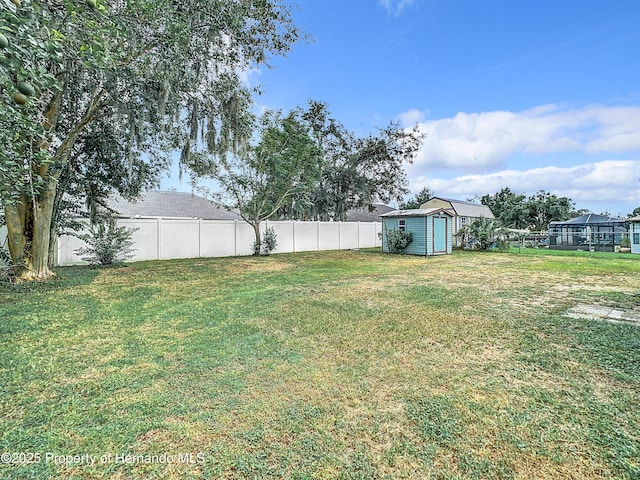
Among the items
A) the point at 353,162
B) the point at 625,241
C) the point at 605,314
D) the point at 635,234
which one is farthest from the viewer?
the point at 353,162

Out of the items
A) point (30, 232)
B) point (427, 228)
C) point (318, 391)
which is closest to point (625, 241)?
point (427, 228)

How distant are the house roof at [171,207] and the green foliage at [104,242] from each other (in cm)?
553

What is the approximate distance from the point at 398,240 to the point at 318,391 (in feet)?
39.4

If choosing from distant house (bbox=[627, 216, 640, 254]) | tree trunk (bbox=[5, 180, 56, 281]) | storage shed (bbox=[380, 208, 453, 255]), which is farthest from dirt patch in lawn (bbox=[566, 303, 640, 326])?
distant house (bbox=[627, 216, 640, 254])

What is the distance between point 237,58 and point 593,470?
352 inches

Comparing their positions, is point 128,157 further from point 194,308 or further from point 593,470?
point 593,470

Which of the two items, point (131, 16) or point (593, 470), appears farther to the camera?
point (131, 16)

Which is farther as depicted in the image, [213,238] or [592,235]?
[592,235]

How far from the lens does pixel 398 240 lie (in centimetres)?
1375

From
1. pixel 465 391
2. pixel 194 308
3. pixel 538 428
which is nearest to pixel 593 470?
pixel 538 428

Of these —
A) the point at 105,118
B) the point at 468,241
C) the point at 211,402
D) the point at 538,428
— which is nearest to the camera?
the point at 538,428

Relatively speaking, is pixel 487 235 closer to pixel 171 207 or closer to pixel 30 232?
pixel 171 207

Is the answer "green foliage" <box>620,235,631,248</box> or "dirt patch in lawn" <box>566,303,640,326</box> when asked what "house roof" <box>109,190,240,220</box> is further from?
"green foliage" <box>620,235,631,248</box>

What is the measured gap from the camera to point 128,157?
730 cm
